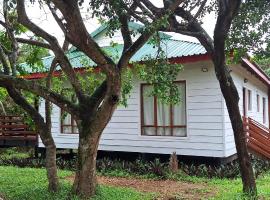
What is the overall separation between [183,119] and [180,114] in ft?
0.61

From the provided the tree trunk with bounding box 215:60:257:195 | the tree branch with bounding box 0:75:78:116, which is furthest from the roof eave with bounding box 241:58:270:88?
the tree branch with bounding box 0:75:78:116

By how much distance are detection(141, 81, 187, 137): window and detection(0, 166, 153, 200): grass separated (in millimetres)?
3140

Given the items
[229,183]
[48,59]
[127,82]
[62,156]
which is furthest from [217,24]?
[48,59]

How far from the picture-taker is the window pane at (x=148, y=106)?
13.2 m

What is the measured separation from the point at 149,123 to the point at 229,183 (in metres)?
3.85

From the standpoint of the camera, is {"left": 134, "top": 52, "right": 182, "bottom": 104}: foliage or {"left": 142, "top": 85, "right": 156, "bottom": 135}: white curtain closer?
{"left": 134, "top": 52, "right": 182, "bottom": 104}: foliage

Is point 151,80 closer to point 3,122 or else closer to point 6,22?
point 6,22

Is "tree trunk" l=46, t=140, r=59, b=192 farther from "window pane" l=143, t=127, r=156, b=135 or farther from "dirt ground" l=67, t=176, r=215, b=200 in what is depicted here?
"window pane" l=143, t=127, r=156, b=135

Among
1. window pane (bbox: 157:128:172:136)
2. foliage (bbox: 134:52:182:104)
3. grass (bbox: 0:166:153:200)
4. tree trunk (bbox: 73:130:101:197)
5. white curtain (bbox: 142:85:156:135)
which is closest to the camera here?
tree trunk (bbox: 73:130:101:197)

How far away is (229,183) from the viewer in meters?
10.1

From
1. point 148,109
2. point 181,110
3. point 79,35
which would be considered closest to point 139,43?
point 79,35

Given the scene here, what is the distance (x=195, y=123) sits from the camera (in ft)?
40.3

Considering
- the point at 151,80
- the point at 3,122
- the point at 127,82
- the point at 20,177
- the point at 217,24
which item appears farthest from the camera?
the point at 3,122

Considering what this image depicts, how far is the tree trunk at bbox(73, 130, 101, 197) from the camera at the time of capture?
25.9 ft
